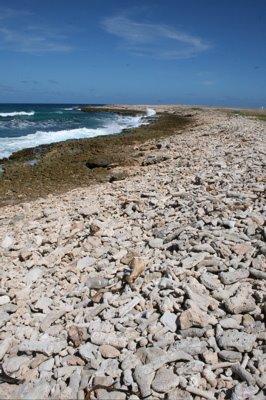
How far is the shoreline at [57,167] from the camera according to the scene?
46.3ft

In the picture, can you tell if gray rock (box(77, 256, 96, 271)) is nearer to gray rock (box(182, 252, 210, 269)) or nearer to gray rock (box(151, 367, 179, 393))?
gray rock (box(182, 252, 210, 269))

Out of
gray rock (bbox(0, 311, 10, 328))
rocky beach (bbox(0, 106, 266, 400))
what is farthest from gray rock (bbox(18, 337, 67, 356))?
gray rock (bbox(0, 311, 10, 328))

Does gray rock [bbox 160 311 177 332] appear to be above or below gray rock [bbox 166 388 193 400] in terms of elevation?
above

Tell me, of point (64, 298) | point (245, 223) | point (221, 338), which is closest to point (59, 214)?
point (64, 298)

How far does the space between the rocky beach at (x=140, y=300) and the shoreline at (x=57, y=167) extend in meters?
4.67

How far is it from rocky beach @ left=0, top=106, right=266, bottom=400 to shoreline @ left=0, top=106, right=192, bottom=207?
467 centimetres

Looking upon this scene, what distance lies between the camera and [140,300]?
16.5 feet

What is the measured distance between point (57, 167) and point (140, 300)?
44.2ft

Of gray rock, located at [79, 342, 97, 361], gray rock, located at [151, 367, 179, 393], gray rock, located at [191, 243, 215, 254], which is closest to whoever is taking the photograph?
gray rock, located at [151, 367, 179, 393]

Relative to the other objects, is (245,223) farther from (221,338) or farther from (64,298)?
(64,298)

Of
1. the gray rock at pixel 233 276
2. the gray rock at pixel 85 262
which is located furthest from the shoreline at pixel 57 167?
the gray rock at pixel 233 276

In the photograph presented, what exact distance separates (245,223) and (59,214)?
504cm

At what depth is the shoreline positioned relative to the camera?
14109 mm

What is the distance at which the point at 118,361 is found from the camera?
409cm
